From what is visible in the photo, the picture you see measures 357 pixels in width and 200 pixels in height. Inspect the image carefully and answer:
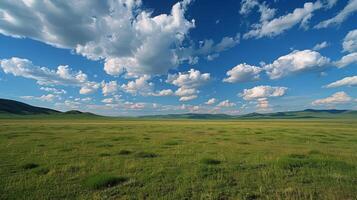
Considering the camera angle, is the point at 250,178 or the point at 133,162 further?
the point at 133,162

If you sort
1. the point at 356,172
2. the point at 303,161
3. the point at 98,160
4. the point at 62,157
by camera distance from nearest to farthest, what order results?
the point at 356,172
the point at 303,161
the point at 98,160
the point at 62,157

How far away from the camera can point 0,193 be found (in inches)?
374

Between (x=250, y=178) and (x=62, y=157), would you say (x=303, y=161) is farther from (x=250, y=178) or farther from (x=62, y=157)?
(x=62, y=157)

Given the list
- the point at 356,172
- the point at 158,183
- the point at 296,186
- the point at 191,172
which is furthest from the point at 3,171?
the point at 356,172

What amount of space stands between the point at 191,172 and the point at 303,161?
7.94 metres

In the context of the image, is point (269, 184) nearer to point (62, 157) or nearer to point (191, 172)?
point (191, 172)

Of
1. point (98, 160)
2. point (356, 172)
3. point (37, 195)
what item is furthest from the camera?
point (98, 160)

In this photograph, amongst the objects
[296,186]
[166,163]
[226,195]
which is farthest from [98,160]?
[296,186]

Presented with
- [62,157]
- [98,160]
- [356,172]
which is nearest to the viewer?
[356,172]

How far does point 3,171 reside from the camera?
1305 centimetres

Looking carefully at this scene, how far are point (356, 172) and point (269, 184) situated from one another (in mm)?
5912

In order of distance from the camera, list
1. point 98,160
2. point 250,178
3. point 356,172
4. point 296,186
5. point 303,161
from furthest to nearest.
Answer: point 98,160 < point 303,161 < point 356,172 < point 250,178 < point 296,186

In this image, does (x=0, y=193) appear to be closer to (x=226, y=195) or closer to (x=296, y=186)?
(x=226, y=195)

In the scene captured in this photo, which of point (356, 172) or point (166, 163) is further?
point (166, 163)
